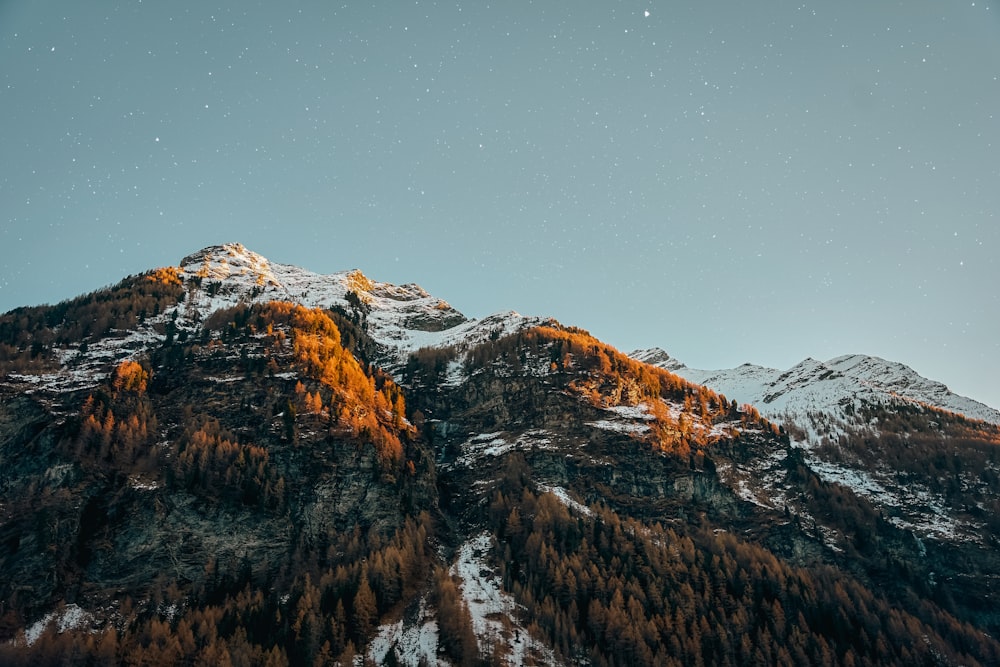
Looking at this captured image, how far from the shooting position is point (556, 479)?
185 m

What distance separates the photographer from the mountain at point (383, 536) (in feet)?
389

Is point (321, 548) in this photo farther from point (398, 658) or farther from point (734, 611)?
point (734, 611)

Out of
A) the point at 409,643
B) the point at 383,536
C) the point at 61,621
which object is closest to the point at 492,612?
the point at 409,643

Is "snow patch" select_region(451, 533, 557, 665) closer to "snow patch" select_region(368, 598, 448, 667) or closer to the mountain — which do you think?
the mountain

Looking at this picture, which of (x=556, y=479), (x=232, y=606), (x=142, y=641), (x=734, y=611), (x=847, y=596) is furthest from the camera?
(x=556, y=479)

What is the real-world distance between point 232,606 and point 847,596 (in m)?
140

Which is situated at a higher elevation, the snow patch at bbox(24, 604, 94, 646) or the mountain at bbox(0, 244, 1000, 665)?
the mountain at bbox(0, 244, 1000, 665)

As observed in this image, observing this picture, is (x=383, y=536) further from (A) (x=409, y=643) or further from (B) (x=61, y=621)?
(B) (x=61, y=621)

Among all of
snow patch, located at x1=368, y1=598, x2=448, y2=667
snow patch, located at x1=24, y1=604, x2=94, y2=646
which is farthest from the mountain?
snow patch, located at x1=368, y1=598, x2=448, y2=667

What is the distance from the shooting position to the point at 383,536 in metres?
155

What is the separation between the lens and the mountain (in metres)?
118

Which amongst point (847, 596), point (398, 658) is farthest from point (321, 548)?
point (847, 596)

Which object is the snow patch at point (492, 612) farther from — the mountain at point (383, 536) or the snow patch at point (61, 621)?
the snow patch at point (61, 621)

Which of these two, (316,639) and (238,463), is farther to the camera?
(238,463)
